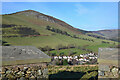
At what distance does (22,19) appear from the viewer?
9.28 metres

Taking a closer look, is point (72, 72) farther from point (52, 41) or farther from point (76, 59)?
point (52, 41)

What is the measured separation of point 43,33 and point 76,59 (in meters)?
3.19

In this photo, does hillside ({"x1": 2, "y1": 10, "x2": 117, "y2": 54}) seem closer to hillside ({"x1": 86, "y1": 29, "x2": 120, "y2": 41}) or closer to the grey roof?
hillside ({"x1": 86, "y1": 29, "x2": 120, "y2": 41})

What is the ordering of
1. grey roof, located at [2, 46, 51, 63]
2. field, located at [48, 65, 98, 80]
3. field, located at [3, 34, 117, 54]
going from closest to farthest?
grey roof, located at [2, 46, 51, 63]
field, located at [48, 65, 98, 80]
field, located at [3, 34, 117, 54]

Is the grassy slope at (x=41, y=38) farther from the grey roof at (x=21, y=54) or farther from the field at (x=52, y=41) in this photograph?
the grey roof at (x=21, y=54)

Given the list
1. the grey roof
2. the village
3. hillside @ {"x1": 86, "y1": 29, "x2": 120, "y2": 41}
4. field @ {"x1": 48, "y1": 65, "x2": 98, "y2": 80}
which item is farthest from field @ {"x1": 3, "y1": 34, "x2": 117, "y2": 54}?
the grey roof

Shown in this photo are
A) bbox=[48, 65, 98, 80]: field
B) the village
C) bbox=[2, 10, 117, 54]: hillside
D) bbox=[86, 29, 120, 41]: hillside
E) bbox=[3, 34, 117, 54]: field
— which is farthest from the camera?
bbox=[86, 29, 120, 41]: hillside

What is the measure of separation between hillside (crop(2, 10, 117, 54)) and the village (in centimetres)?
72

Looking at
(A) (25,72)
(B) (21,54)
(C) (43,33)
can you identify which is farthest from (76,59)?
(B) (21,54)

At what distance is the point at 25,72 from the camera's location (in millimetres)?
A: 3838

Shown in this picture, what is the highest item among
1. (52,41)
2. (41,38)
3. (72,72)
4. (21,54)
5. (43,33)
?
(43,33)

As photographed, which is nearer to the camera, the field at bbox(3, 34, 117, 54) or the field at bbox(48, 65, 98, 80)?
the field at bbox(48, 65, 98, 80)

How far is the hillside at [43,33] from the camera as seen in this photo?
865 cm

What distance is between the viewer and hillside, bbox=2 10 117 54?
28.4ft
